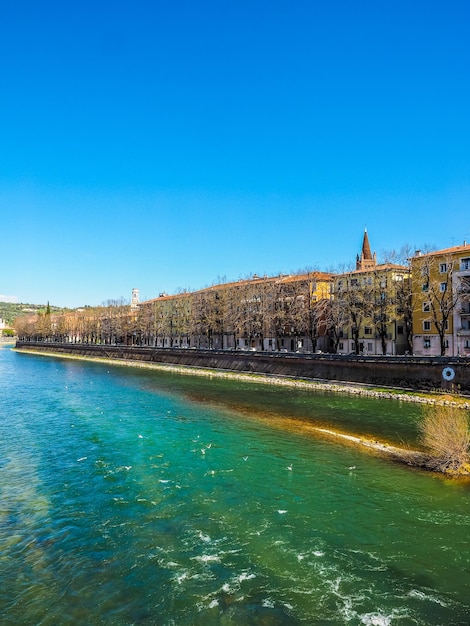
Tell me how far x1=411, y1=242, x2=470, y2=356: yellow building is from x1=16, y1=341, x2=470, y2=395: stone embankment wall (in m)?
12.5

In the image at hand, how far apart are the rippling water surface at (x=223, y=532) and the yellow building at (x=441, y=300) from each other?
3536 centimetres

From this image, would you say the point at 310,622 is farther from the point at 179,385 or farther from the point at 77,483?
the point at 179,385

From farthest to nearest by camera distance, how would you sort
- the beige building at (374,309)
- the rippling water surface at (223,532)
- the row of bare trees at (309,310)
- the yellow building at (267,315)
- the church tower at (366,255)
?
the church tower at (366,255)
the yellow building at (267,315)
the beige building at (374,309)
the row of bare trees at (309,310)
the rippling water surface at (223,532)

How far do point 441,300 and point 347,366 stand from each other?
1518 cm

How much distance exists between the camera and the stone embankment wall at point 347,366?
42875 millimetres

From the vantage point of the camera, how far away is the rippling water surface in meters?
10.8

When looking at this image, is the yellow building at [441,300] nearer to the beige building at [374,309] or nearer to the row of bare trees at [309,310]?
the row of bare trees at [309,310]

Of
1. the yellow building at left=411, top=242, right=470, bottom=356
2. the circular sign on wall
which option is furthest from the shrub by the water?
the yellow building at left=411, top=242, right=470, bottom=356

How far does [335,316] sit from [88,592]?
62.5 meters

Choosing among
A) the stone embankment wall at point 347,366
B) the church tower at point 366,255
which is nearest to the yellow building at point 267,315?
the stone embankment wall at point 347,366

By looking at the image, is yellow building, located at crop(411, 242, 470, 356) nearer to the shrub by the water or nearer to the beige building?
the beige building

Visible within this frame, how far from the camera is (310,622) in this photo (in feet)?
33.3

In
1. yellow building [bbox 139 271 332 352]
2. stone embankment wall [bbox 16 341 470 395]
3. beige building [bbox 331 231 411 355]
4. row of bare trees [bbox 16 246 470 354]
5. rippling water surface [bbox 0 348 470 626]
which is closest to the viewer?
rippling water surface [bbox 0 348 470 626]

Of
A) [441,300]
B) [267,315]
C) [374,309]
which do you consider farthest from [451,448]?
[267,315]
